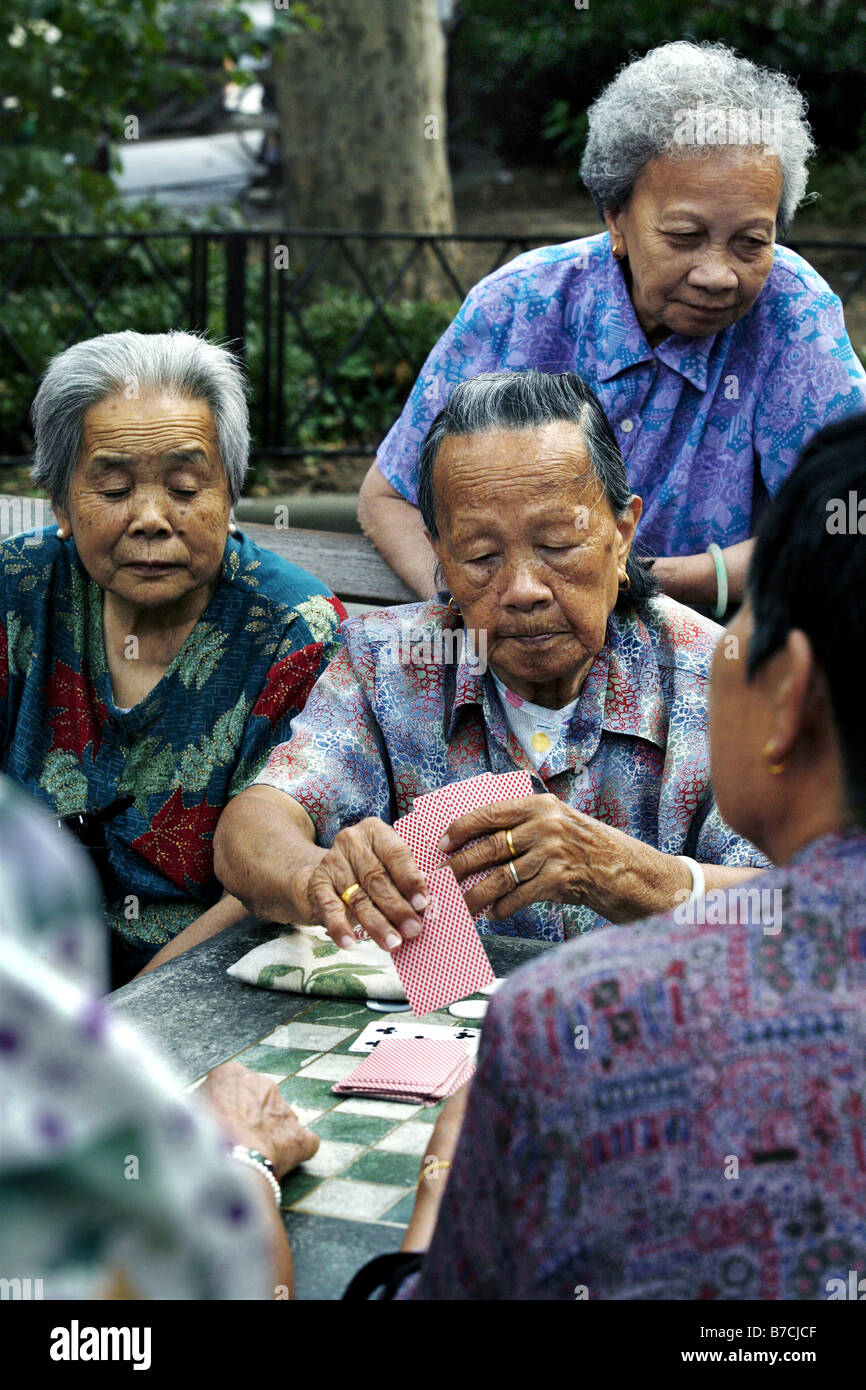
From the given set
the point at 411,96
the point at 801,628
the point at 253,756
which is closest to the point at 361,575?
the point at 253,756

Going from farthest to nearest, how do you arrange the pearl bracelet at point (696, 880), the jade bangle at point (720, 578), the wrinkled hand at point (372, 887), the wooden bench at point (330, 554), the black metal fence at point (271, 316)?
the black metal fence at point (271, 316) < the wooden bench at point (330, 554) < the jade bangle at point (720, 578) < the pearl bracelet at point (696, 880) < the wrinkled hand at point (372, 887)

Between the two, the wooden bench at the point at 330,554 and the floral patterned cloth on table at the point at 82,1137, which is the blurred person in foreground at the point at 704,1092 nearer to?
the floral patterned cloth on table at the point at 82,1137

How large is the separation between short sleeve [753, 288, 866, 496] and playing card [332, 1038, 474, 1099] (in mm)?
1662

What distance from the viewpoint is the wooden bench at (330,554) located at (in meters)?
3.62

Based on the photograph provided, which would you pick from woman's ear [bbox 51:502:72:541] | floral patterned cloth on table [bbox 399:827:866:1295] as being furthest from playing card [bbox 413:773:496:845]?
woman's ear [bbox 51:502:72:541]

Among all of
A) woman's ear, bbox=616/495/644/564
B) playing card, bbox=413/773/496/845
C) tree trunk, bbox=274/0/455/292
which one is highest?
tree trunk, bbox=274/0/455/292

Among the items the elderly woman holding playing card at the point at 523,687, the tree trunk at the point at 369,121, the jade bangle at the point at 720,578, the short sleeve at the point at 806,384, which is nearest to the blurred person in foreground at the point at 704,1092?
the elderly woman holding playing card at the point at 523,687

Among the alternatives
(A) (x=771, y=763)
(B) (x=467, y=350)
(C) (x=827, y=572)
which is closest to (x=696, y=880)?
(A) (x=771, y=763)

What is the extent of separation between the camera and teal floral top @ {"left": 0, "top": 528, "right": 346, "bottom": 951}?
2.97m

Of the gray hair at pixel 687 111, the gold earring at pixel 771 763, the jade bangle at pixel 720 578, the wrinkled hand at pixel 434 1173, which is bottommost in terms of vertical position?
the wrinkled hand at pixel 434 1173

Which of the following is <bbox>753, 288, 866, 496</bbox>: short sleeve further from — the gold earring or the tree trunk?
the tree trunk

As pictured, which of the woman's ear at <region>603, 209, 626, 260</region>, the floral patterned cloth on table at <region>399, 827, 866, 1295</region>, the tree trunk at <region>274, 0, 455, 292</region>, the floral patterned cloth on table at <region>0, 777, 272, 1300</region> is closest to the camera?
the floral patterned cloth on table at <region>0, 777, 272, 1300</region>

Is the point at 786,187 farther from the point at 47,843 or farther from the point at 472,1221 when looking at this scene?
the point at 47,843
